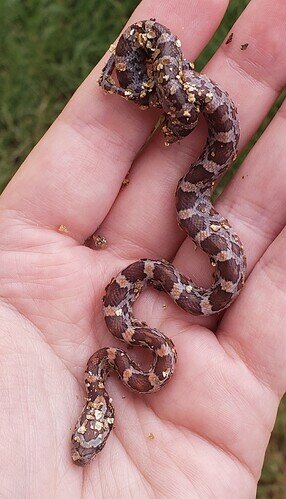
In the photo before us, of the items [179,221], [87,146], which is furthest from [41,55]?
→ [179,221]

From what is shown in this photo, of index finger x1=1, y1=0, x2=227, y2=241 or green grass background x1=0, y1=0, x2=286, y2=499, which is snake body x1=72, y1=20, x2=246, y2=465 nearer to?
index finger x1=1, y1=0, x2=227, y2=241

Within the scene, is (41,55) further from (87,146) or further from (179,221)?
(179,221)

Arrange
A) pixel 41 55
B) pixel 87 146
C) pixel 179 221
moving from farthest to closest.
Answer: pixel 41 55
pixel 179 221
pixel 87 146

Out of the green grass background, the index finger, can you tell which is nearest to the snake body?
the index finger

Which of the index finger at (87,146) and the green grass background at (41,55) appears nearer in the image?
the index finger at (87,146)

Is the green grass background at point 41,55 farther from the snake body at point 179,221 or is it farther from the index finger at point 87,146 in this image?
the snake body at point 179,221

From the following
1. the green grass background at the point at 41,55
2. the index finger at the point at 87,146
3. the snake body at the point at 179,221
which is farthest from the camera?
the green grass background at the point at 41,55

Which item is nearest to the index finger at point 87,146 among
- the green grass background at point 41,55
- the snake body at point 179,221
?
the snake body at point 179,221
